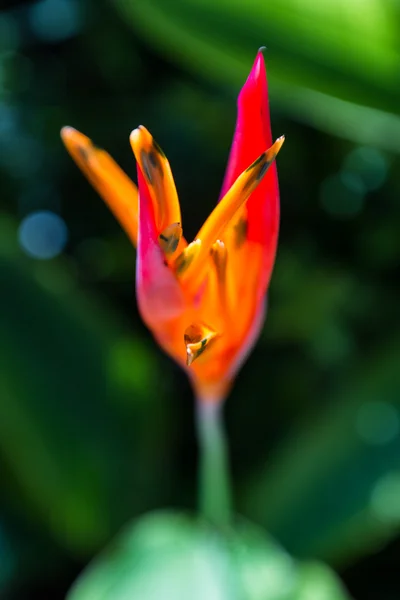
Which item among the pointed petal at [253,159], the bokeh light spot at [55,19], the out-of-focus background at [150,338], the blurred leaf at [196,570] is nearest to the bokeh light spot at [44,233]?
the out-of-focus background at [150,338]

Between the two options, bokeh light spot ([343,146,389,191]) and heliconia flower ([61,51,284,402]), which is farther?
bokeh light spot ([343,146,389,191])

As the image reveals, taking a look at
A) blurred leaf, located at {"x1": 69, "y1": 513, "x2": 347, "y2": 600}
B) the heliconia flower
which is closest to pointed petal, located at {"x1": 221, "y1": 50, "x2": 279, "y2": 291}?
the heliconia flower

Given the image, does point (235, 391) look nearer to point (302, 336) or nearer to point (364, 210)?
point (302, 336)

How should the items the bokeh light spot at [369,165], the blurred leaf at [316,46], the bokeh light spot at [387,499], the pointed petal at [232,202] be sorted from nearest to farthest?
1. the pointed petal at [232,202]
2. the blurred leaf at [316,46]
3. the bokeh light spot at [387,499]
4. the bokeh light spot at [369,165]

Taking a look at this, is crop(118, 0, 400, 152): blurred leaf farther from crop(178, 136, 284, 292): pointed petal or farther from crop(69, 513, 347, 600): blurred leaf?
crop(69, 513, 347, 600): blurred leaf

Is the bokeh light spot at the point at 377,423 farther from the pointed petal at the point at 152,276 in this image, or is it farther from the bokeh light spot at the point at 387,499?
the pointed petal at the point at 152,276

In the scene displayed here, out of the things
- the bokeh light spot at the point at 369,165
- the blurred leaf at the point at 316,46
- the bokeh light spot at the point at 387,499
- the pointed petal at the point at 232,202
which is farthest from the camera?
the bokeh light spot at the point at 369,165

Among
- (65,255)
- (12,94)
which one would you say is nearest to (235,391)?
(65,255)
